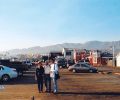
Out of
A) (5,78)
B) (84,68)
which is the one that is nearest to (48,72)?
(5,78)

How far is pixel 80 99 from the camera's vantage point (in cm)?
1834

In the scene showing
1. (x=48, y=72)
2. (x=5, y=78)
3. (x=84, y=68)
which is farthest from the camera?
(x=84, y=68)

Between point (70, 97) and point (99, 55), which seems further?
point (99, 55)

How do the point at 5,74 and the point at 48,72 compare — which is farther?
the point at 5,74

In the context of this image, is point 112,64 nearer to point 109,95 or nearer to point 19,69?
point 19,69

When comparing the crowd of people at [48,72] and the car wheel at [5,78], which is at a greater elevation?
the crowd of people at [48,72]

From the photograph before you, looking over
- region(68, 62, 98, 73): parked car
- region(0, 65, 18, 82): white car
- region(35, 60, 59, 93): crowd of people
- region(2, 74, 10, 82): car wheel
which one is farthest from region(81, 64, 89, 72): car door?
region(35, 60, 59, 93): crowd of people

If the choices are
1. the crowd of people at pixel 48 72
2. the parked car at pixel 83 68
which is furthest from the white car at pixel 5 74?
the parked car at pixel 83 68

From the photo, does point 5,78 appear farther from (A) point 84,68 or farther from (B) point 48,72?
(A) point 84,68

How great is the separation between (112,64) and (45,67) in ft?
233

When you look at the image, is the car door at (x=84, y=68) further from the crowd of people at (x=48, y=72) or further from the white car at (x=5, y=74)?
the crowd of people at (x=48, y=72)

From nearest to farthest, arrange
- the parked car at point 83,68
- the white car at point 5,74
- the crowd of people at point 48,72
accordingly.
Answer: the crowd of people at point 48,72 < the white car at point 5,74 < the parked car at point 83,68

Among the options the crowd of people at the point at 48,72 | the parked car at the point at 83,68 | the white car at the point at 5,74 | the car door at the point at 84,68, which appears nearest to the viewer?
the crowd of people at the point at 48,72

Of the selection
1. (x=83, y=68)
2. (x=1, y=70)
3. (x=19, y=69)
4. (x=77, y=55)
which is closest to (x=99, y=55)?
(x=77, y=55)
